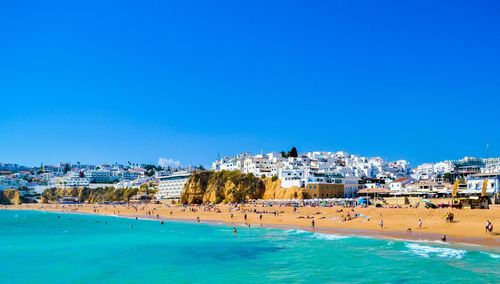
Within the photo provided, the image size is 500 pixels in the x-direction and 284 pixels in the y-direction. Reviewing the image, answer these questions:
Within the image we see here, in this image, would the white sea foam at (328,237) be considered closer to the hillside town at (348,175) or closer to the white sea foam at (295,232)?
the white sea foam at (295,232)

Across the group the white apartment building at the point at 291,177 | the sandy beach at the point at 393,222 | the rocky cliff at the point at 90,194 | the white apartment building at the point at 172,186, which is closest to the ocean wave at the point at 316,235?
the sandy beach at the point at 393,222

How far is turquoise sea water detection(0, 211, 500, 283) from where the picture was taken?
1878 centimetres

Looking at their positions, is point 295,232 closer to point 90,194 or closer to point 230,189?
point 230,189

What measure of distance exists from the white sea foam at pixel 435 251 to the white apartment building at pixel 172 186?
80972mm

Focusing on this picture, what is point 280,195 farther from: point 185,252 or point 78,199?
point 78,199

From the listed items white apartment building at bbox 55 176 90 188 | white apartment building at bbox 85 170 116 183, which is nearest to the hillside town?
white apartment building at bbox 55 176 90 188

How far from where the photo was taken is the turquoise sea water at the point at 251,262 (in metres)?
18.8

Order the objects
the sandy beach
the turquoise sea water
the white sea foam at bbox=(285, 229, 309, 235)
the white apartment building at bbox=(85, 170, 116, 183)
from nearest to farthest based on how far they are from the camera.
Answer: the turquoise sea water, the sandy beach, the white sea foam at bbox=(285, 229, 309, 235), the white apartment building at bbox=(85, 170, 116, 183)

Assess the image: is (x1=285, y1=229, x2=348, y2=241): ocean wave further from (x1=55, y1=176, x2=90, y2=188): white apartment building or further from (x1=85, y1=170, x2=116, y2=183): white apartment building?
(x1=85, y1=170, x2=116, y2=183): white apartment building

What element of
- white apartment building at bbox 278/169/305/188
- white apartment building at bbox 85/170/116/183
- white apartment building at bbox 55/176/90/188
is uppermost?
white apartment building at bbox 85/170/116/183

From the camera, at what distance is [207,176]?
90875 millimetres

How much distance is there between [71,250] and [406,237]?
20.1 meters

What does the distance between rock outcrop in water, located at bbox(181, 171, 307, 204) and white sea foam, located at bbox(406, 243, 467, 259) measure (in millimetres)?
46354

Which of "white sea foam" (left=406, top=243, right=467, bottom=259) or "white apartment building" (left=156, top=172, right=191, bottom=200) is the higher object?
"white apartment building" (left=156, top=172, right=191, bottom=200)
